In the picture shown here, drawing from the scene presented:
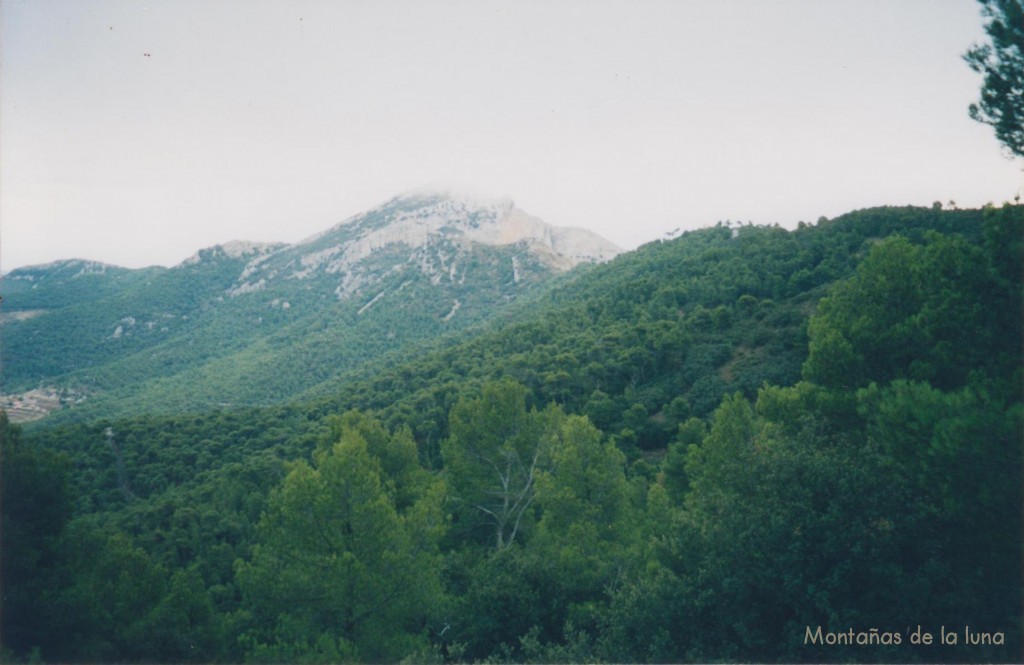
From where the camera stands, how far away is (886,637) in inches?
257

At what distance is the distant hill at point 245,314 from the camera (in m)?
89.1

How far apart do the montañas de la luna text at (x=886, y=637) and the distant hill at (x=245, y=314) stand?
262 feet

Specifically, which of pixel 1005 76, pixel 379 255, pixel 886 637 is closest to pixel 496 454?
pixel 886 637

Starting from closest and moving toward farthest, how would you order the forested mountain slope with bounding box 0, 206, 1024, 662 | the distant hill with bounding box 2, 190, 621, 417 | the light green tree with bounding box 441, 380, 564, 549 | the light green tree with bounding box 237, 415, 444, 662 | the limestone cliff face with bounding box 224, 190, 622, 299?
the forested mountain slope with bounding box 0, 206, 1024, 662 → the light green tree with bounding box 237, 415, 444, 662 → the light green tree with bounding box 441, 380, 564, 549 → the distant hill with bounding box 2, 190, 621, 417 → the limestone cliff face with bounding box 224, 190, 622, 299

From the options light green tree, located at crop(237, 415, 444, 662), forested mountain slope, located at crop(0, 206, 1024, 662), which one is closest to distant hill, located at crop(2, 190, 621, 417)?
forested mountain slope, located at crop(0, 206, 1024, 662)

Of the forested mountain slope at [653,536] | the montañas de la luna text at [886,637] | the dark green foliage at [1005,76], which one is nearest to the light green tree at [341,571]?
the forested mountain slope at [653,536]

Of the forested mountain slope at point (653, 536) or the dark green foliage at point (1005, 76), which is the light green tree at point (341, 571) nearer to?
the forested mountain slope at point (653, 536)

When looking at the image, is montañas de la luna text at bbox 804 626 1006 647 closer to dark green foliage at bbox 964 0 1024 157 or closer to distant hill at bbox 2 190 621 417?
dark green foliage at bbox 964 0 1024 157

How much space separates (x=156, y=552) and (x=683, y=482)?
74.2 feet

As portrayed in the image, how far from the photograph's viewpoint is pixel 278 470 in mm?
31312

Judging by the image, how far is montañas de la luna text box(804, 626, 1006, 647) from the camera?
6391mm

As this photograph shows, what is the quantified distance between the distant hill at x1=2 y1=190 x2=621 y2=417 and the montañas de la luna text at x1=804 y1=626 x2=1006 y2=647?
3149 inches

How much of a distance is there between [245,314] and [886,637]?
146 meters

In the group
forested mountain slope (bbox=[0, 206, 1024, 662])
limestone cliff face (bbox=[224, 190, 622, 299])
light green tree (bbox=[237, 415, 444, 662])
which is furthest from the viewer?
limestone cliff face (bbox=[224, 190, 622, 299])
